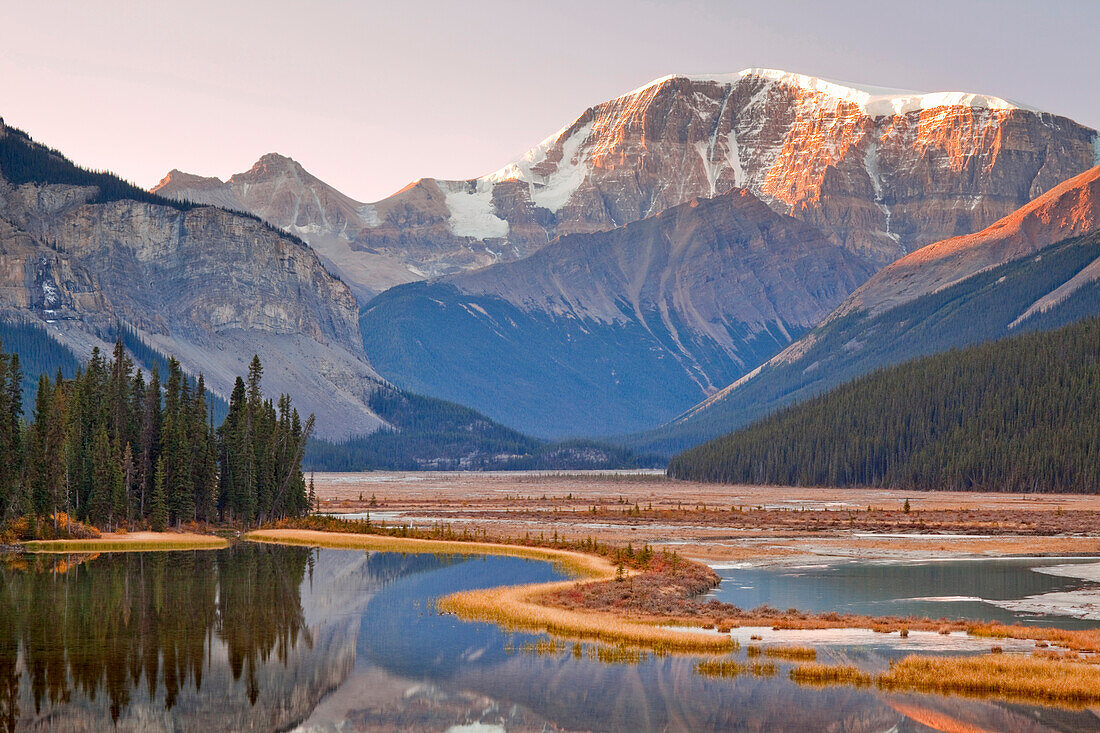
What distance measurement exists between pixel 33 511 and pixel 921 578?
206 ft

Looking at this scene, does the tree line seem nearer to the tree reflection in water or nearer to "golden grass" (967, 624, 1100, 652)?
the tree reflection in water

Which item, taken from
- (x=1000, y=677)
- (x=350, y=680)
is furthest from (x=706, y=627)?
(x=350, y=680)

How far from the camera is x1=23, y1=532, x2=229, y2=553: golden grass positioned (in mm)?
84312

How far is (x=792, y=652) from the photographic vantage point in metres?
42.7

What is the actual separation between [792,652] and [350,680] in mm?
15129

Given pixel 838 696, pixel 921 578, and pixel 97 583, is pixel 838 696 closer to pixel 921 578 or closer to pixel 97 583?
pixel 921 578

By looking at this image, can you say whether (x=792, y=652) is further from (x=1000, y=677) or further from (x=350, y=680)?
(x=350, y=680)

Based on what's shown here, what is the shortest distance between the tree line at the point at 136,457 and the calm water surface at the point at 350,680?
3393 cm

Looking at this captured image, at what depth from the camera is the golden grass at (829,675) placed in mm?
38281

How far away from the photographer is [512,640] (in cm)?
4691

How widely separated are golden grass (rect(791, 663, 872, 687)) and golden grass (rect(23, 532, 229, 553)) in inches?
2239

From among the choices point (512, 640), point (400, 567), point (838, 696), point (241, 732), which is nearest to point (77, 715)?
point (241, 732)

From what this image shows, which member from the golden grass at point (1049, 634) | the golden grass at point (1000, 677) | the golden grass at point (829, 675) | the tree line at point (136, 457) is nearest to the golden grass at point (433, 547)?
the tree line at point (136, 457)

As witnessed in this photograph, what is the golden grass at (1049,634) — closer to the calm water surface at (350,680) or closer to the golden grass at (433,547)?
the calm water surface at (350,680)
